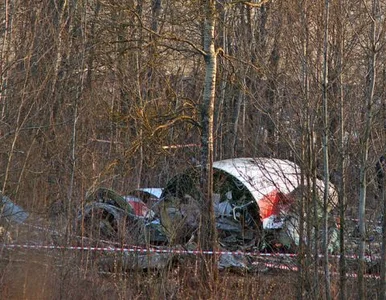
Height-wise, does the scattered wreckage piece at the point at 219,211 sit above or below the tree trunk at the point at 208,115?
below

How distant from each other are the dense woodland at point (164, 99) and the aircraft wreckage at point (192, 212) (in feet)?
0.89

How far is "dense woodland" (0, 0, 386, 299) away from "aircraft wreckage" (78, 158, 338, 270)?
0.89 feet

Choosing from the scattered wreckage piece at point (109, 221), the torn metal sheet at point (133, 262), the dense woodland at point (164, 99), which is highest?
the dense woodland at point (164, 99)

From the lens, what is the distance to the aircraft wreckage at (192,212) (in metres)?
8.50

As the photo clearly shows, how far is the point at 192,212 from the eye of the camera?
10930 millimetres

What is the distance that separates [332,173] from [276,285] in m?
1.94

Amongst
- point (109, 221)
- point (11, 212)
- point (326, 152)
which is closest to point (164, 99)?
point (109, 221)

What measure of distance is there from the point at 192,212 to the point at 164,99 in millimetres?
Result: 3491

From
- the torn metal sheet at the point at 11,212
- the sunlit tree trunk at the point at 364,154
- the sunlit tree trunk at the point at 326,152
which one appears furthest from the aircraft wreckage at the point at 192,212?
the torn metal sheet at the point at 11,212

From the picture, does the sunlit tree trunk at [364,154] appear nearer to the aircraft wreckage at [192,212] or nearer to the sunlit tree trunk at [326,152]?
the sunlit tree trunk at [326,152]

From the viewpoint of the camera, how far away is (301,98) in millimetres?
8023

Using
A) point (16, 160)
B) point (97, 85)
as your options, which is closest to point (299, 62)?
point (16, 160)

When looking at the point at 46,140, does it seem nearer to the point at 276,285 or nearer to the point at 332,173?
the point at 276,285

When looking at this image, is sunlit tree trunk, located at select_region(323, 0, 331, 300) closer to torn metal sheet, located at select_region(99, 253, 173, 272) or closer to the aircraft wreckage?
the aircraft wreckage
